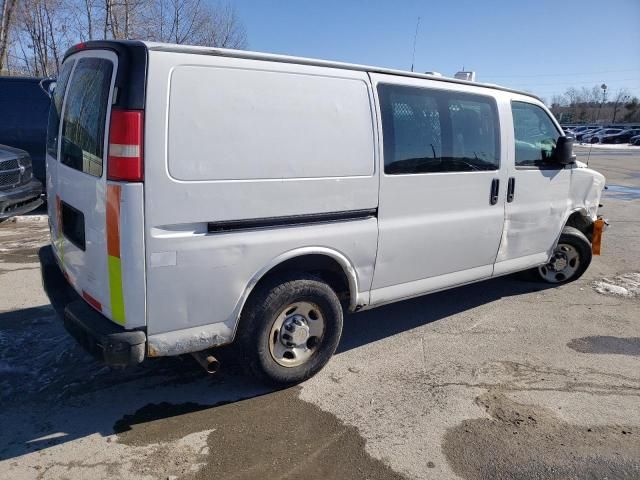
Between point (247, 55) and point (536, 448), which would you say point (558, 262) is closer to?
point (536, 448)

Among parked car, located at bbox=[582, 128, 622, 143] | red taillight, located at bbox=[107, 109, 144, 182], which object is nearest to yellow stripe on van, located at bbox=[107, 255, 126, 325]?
red taillight, located at bbox=[107, 109, 144, 182]

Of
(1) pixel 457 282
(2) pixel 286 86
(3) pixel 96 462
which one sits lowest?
(3) pixel 96 462

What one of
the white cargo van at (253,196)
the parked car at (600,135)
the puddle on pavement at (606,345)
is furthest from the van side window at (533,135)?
the parked car at (600,135)

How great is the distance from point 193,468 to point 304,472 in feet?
1.97

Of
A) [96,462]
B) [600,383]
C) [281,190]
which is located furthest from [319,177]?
[600,383]

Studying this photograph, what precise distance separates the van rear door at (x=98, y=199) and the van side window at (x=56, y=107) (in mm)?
31

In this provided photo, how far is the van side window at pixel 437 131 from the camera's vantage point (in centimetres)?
379

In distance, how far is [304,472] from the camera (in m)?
2.79

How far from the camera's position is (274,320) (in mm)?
3379

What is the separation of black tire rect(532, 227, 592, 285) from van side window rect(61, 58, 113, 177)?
4873 mm

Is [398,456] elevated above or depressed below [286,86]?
below

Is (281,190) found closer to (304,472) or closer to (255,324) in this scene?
(255,324)

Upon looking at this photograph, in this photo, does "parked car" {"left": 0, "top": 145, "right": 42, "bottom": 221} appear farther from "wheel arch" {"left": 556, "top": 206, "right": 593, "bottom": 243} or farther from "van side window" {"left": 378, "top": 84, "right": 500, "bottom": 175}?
"wheel arch" {"left": 556, "top": 206, "right": 593, "bottom": 243}

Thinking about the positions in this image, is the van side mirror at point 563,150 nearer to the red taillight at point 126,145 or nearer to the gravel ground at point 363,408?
the gravel ground at point 363,408
